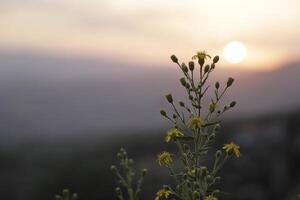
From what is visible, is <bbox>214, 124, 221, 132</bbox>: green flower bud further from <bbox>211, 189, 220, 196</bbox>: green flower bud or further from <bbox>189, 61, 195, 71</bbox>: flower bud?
<bbox>189, 61, 195, 71</bbox>: flower bud

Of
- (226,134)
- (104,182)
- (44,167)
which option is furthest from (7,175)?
(226,134)

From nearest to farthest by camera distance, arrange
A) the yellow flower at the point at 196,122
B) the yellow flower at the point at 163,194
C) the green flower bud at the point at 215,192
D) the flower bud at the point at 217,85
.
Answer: the yellow flower at the point at 196,122 → the green flower bud at the point at 215,192 → the yellow flower at the point at 163,194 → the flower bud at the point at 217,85

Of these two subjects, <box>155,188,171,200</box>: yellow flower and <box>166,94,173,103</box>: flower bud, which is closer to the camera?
<box>155,188,171,200</box>: yellow flower

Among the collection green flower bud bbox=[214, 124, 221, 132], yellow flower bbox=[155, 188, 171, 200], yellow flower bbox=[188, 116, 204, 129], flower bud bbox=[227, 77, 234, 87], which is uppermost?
flower bud bbox=[227, 77, 234, 87]

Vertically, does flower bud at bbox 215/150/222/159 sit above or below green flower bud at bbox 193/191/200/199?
above

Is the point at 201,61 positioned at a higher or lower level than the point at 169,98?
higher

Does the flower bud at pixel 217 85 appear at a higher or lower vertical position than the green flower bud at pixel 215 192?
higher

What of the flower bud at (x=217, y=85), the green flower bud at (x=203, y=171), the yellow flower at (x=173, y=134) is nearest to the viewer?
the green flower bud at (x=203, y=171)

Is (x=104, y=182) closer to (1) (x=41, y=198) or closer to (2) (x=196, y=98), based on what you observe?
(1) (x=41, y=198)

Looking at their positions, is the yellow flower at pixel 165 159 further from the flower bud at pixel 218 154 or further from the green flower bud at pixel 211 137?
the green flower bud at pixel 211 137

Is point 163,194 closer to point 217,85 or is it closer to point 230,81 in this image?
point 217,85

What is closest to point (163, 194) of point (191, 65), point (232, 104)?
point (232, 104)

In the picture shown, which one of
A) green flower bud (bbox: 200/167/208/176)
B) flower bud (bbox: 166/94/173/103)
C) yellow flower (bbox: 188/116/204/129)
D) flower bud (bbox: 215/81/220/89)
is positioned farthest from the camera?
flower bud (bbox: 166/94/173/103)

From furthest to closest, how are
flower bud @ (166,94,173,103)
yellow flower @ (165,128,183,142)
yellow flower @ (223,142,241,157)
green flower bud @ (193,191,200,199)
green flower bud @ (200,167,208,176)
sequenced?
yellow flower @ (223,142,241,157)
flower bud @ (166,94,173,103)
yellow flower @ (165,128,183,142)
green flower bud @ (200,167,208,176)
green flower bud @ (193,191,200,199)
